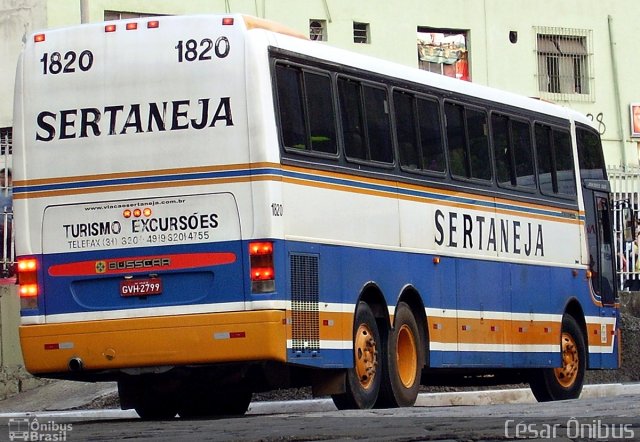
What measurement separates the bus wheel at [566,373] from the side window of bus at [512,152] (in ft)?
6.86

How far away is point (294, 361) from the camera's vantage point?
13961 millimetres

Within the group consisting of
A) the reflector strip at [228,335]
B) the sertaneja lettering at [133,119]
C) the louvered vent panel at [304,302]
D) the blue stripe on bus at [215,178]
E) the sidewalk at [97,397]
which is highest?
the sertaneja lettering at [133,119]

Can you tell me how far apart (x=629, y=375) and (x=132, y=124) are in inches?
534

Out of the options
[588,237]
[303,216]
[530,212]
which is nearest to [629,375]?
[588,237]

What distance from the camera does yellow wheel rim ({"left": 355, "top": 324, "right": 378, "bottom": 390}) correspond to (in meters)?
15.2

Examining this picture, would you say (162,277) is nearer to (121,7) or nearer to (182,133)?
(182,133)

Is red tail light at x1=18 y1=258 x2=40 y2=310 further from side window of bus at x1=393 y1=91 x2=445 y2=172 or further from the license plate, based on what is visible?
side window of bus at x1=393 y1=91 x2=445 y2=172

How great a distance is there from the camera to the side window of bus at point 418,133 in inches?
644

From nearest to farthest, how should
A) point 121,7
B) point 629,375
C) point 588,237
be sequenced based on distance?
point 588,237
point 629,375
point 121,7

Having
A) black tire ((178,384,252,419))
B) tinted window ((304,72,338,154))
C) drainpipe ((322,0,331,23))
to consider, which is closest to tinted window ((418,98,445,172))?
tinted window ((304,72,338,154))

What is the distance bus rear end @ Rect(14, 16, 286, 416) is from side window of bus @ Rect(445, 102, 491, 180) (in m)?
4.11

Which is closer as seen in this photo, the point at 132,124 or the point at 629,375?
the point at 132,124

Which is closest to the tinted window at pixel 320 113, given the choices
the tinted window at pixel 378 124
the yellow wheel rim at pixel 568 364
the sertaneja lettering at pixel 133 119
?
the tinted window at pixel 378 124

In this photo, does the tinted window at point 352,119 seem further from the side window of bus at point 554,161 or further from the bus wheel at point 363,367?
the side window of bus at point 554,161
